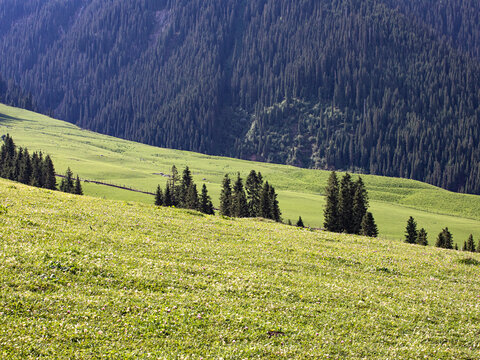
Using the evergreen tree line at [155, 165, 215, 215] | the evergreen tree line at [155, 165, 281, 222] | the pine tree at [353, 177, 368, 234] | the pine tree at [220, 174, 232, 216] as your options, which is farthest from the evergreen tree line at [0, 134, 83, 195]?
the pine tree at [353, 177, 368, 234]

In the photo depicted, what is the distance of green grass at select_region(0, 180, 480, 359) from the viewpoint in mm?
15031

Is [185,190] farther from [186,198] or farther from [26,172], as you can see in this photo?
[26,172]

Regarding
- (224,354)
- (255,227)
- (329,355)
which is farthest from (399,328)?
(255,227)

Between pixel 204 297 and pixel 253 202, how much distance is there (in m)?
88.6

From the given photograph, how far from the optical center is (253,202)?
4230 inches

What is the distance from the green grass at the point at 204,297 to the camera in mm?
15031

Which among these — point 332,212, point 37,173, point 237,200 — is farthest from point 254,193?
point 37,173

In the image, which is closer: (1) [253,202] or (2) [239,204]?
(2) [239,204]

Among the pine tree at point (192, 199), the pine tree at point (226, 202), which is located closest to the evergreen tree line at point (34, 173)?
the pine tree at point (192, 199)

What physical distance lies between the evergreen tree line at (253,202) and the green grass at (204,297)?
65.8 meters

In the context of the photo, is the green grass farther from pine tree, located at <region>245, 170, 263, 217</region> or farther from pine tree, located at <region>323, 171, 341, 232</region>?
pine tree, located at <region>245, 170, 263, 217</region>

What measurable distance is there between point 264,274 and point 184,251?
5.74m

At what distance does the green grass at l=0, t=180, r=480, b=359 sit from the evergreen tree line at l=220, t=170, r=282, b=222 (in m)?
65.8

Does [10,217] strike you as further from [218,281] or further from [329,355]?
[329,355]
